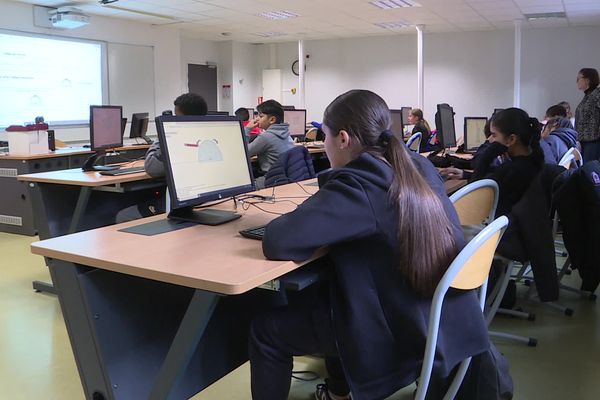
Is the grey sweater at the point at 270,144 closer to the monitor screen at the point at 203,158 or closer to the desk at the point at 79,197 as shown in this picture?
the desk at the point at 79,197

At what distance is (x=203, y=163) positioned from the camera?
2059 mm

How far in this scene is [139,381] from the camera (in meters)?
1.81

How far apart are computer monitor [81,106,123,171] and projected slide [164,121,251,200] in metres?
1.88

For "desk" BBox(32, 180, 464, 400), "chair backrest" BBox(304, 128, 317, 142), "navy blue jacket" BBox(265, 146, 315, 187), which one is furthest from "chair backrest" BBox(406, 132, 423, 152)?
"desk" BBox(32, 180, 464, 400)

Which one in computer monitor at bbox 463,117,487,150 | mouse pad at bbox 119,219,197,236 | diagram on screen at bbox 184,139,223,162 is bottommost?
mouse pad at bbox 119,219,197,236

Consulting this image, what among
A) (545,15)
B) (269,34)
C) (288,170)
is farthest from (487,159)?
(269,34)

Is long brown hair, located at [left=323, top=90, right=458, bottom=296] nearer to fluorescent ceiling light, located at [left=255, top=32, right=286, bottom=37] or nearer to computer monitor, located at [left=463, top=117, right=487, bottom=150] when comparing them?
computer monitor, located at [left=463, top=117, right=487, bottom=150]

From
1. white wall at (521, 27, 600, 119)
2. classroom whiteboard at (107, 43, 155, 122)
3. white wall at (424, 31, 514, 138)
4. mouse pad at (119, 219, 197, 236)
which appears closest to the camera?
mouse pad at (119, 219, 197, 236)

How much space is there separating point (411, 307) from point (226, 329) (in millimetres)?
820

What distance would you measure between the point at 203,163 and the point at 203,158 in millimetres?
20

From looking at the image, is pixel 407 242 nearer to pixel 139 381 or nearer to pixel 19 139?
pixel 139 381

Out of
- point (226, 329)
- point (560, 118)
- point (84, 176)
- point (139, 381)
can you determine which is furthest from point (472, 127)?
point (139, 381)

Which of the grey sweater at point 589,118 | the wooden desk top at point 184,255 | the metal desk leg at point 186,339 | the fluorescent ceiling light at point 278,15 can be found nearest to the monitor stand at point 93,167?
the wooden desk top at point 184,255

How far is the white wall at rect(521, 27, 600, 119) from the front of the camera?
9.77 meters
